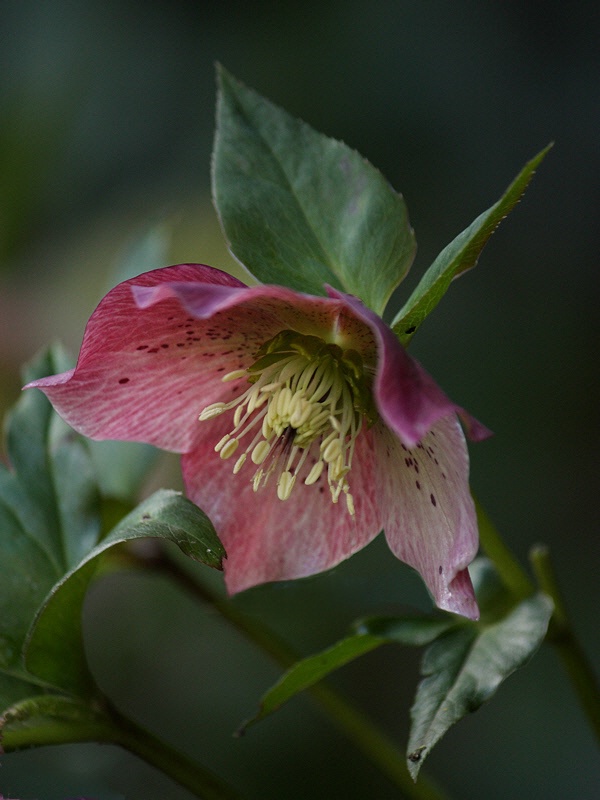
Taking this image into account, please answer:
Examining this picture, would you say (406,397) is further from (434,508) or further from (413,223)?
(413,223)

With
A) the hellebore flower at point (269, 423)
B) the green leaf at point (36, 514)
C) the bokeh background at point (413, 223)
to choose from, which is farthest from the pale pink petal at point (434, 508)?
the bokeh background at point (413, 223)

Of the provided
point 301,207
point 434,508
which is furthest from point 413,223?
point 434,508

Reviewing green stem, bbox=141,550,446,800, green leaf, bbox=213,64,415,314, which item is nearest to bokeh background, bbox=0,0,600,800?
green stem, bbox=141,550,446,800

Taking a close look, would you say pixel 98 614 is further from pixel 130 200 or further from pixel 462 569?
pixel 462 569

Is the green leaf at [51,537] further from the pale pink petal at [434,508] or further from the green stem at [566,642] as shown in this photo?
the green stem at [566,642]

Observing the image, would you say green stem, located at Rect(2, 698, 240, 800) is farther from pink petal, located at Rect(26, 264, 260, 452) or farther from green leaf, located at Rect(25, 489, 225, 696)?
pink petal, located at Rect(26, 264, 260, 452)

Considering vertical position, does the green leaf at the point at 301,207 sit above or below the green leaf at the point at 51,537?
above
